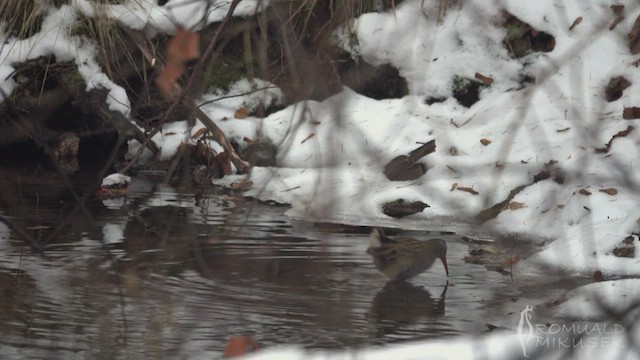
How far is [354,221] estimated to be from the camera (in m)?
7.59

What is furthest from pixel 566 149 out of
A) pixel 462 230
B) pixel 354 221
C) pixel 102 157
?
pixel 102 157

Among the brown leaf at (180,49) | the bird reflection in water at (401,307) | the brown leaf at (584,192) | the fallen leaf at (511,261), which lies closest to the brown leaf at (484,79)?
the brown leaf at (584,192)

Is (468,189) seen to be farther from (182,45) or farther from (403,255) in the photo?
(182,45)

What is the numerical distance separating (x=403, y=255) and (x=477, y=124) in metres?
3.18

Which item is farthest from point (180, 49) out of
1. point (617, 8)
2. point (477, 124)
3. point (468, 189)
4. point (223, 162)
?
point (617, 8)

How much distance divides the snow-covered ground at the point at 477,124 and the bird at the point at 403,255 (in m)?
0.33

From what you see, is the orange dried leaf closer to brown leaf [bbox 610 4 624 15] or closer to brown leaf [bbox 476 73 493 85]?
brown leaf [bbox 610 4 624 15]

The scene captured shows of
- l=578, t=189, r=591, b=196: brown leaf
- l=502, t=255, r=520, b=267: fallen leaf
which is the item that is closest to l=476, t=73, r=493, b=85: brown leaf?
l=578, t=189, r=591, b=196: brown leaf

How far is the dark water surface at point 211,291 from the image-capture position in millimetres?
4797

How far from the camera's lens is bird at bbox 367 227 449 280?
19.3 feet

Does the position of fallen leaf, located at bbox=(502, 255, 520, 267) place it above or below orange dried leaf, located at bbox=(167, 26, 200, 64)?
below

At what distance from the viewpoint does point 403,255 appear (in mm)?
5871

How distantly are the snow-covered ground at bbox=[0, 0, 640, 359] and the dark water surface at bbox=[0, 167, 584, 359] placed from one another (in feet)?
1.25

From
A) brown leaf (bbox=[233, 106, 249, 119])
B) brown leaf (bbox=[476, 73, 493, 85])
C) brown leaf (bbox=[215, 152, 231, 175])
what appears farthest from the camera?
brown leaf (bbox=[233, 106, 249, 119])
